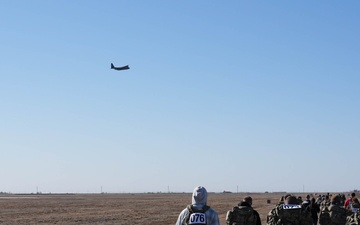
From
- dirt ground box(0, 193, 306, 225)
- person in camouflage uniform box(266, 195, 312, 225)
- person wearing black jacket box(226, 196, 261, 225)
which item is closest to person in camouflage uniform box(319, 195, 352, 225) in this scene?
person in camouflage uniform box(266, 195, 312, 225)

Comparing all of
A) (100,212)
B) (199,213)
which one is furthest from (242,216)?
(100,212)

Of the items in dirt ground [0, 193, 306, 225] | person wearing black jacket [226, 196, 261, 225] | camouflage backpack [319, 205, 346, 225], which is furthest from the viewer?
dirt ground [0, 193, 306, 225]

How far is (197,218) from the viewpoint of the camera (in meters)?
7.41

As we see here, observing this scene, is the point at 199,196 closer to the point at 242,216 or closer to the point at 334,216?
the point at 242,216

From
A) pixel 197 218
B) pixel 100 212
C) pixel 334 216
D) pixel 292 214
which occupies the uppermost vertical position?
pixel 197 218

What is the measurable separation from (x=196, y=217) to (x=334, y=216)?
7.57m

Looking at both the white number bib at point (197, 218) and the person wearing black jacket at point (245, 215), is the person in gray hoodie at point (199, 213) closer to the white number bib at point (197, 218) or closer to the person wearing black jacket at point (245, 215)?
the white number bib at point (197, 218)

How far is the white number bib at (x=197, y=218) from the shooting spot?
290 inches

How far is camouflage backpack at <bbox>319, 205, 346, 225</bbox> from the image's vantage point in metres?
14.1

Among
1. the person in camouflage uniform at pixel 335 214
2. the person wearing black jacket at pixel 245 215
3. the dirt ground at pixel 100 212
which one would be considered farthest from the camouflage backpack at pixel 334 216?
the dirt ground at pixel 100 212

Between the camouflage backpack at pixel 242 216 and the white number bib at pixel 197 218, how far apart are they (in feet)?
15.2

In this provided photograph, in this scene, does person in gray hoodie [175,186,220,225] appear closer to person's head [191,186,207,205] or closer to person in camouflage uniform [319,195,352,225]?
person's head [191,186,207,205]

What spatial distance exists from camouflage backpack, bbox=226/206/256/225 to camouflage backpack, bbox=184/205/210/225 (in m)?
4.58

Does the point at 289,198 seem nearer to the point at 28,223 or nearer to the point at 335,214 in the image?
the point at 335,214
